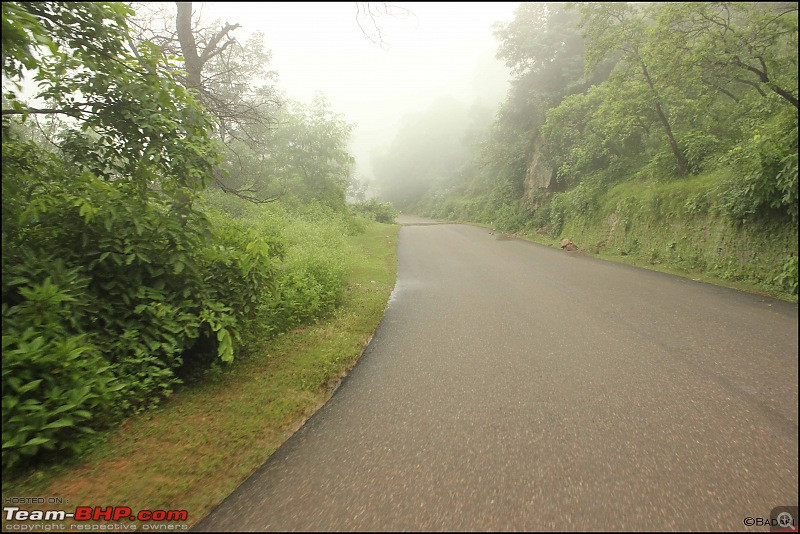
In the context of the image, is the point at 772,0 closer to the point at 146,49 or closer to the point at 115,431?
the point at 146,49

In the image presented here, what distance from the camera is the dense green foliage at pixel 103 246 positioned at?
2.44 metres

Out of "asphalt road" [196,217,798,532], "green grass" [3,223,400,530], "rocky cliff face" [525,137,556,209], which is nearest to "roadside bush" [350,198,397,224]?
"rocky cliff face" [525,137,556,209]

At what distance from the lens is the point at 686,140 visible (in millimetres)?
10070

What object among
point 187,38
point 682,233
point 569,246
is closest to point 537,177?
point 569,246

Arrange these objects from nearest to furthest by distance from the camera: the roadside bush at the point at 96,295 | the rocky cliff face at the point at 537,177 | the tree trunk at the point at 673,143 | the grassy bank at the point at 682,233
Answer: the roadside bush at the point at 96,295
the grassy bank at the point at 682,233
the tree trunk at the point at 673,143
the rocky cliff face at the point at 537,177

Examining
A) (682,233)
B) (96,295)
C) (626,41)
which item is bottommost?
(96,295)

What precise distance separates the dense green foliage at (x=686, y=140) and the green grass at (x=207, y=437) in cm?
742

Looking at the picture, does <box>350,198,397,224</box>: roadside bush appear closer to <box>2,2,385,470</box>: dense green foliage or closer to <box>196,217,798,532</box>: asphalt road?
<box>196,217,798,532</box>: asphalt road

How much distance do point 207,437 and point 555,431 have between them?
2.79 metres

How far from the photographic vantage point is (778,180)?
579cm

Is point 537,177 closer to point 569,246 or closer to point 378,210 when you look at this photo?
point 569,246

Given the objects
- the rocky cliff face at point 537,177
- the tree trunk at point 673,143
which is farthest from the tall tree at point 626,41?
the rocky cliff face at point 537,177

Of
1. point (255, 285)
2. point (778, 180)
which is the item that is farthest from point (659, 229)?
point (255, 285)

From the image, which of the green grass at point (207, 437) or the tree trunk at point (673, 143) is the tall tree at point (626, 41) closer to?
the tree trunk at point (673, 143)
